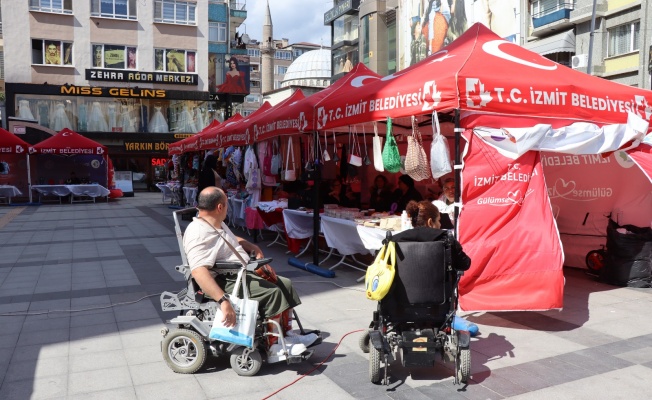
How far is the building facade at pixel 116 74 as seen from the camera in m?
33.4

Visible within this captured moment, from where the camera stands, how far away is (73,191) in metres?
24.7

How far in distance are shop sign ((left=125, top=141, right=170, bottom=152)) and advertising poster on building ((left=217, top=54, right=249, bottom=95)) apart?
5297mm

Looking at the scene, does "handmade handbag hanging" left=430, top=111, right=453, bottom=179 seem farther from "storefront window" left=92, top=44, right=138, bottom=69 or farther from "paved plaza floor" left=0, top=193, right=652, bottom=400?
"storefront window" left=92, top=44, right=138, bottom=69

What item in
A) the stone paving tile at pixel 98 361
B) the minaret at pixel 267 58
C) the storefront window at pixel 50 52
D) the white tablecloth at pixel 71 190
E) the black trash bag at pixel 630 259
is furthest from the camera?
the minaret at pixel 267 58

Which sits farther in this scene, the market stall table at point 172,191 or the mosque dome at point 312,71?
the mosque dome at point 312,71

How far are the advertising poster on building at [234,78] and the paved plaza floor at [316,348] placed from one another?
3080 centimetres

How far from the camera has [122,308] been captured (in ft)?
21.6

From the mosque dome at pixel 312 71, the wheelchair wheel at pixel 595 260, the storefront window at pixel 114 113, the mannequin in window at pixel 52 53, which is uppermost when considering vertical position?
the mosque dome at pixel 312 71

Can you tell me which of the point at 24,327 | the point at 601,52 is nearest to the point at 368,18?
the point at 601,52

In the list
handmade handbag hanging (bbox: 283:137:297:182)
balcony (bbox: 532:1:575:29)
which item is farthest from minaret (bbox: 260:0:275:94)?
handmade handbag hanging (bbox: 283:137:297:182)

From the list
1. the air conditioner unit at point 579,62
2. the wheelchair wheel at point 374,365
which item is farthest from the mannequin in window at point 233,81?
the wheelchair wheel at point 374,365

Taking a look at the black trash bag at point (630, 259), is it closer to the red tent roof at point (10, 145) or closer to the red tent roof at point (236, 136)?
the red tent roof at point (236, 136)

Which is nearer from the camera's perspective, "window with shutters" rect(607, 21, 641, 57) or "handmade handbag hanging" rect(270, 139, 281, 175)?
"handmade handbag hanging" rect(270, 139, 281, 175)

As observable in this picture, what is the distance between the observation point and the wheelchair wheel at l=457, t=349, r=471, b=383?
417cm
